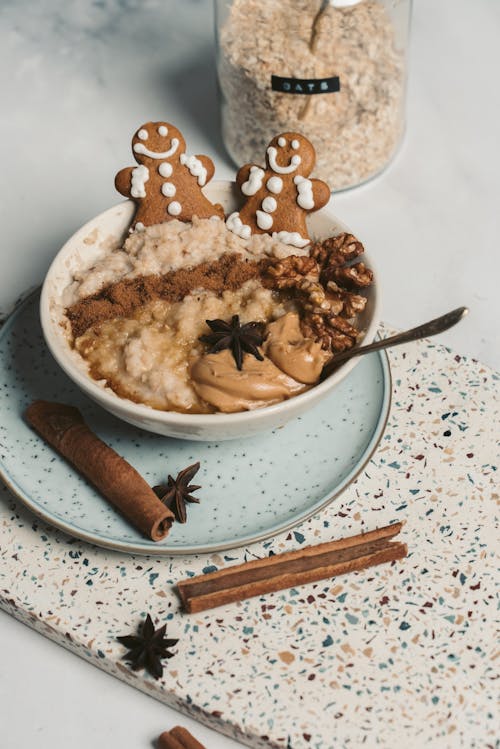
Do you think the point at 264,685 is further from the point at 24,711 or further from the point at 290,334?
the point at 290,334

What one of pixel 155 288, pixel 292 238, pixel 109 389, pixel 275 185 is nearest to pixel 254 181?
pixel 275 185

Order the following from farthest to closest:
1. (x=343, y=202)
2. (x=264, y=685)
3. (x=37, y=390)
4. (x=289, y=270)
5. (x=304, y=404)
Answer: (x=343, y=202), (x=37, y=390), (x=289, y=270), (x=304, y=404), (x=264, y=685)

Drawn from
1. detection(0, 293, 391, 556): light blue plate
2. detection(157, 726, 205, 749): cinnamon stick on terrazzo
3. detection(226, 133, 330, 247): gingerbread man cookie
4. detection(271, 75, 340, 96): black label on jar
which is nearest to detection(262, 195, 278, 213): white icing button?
detection(226, 133, 330, 247): gingerbread man cookie

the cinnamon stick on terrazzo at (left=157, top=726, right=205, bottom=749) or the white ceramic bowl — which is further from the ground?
the white ceramic bowl

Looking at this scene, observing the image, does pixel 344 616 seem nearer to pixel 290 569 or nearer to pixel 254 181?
pixel 290 569

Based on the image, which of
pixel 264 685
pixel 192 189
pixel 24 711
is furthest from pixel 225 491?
pixel 192 189

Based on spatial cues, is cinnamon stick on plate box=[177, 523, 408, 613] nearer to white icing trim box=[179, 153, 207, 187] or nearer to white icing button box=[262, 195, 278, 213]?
white icing button box=[262, 195, 278, 213]
